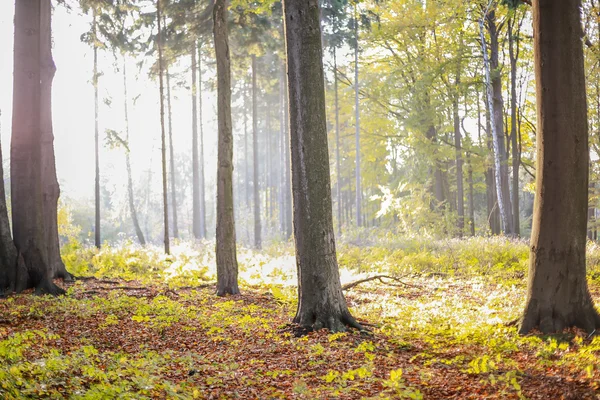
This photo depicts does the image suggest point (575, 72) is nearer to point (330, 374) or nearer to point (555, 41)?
point (555, 41)

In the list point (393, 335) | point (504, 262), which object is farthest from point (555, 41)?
point (504, 262)

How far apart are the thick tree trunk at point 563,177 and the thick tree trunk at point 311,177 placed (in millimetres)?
2517

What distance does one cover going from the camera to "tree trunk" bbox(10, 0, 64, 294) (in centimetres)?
971

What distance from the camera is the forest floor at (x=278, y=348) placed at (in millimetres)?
4312

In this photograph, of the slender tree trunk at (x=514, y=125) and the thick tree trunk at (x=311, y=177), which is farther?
the slender tree trunk at (x=514, y=125)

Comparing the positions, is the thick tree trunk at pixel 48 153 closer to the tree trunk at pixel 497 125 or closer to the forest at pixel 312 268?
the forest at pixel 312 268

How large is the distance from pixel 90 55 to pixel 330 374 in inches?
786

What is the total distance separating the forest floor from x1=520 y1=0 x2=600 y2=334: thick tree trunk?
1.25 ft

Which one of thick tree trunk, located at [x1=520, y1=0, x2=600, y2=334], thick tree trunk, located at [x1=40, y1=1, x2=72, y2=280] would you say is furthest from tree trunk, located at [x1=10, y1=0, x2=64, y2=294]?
thick tree trunk, located at [x1=520, y1=0, x2=600, y2=334]

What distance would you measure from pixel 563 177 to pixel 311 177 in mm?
3116

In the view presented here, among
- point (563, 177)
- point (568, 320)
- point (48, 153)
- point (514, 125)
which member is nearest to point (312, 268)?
point (568, 320)

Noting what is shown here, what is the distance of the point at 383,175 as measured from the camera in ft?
104

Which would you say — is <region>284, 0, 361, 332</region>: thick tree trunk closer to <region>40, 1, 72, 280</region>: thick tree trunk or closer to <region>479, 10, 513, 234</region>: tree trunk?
<region>40, 1, 72, 280</region>: thick tree trunk

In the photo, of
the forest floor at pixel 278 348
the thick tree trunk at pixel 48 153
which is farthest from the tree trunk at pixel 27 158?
the thick tree trunk at pixel 48 153
